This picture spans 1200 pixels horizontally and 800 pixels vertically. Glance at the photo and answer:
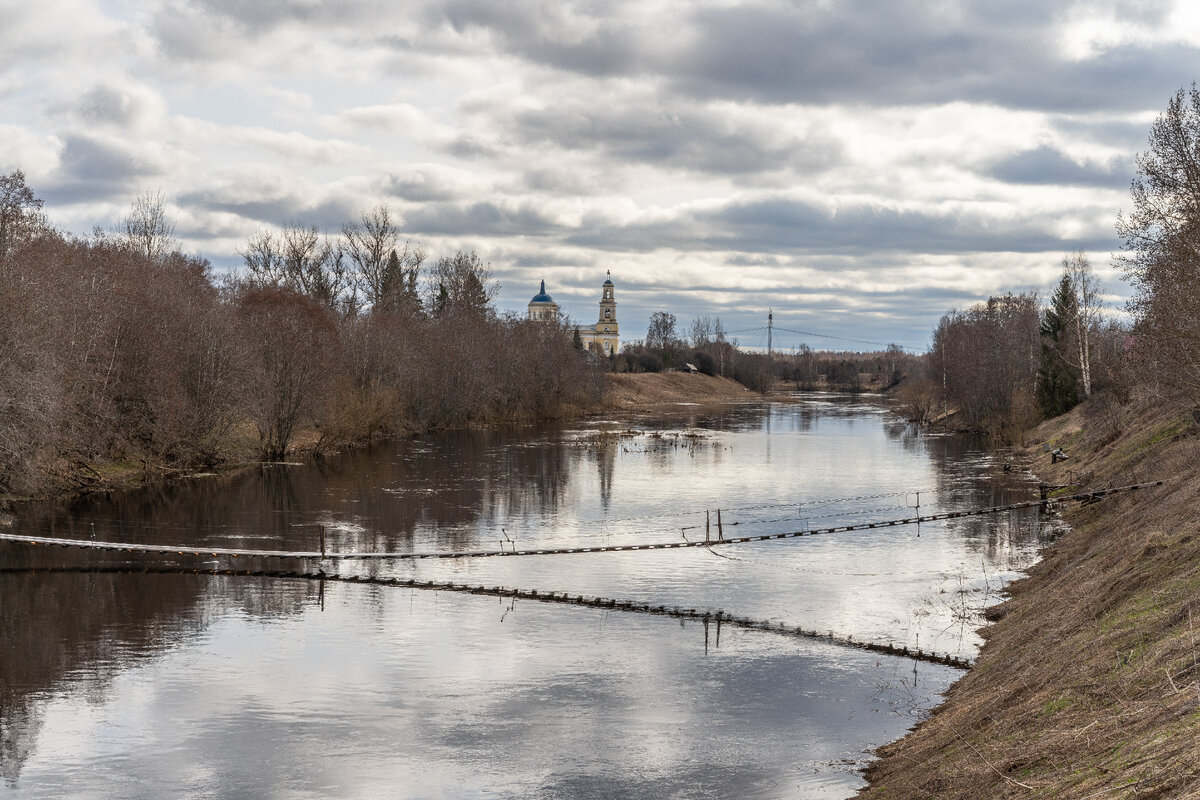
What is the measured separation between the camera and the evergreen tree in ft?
231

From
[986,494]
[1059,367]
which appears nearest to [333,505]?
[986,494]

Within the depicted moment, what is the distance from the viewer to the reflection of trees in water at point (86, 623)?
774 inches

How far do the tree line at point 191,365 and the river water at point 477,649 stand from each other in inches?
195

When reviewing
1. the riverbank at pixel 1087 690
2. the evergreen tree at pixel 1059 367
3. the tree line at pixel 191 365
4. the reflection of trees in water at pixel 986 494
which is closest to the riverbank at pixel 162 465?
the tree line at pixel 191 365

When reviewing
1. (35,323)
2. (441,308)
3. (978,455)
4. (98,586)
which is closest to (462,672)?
(98,586)

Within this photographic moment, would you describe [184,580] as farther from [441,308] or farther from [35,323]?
[441,308]

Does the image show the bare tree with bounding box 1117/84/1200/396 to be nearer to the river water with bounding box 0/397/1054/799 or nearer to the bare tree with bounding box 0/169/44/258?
the river water with bounding box 0/397/1054/799

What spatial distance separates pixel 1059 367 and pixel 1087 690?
61691 mm

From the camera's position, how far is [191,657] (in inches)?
885

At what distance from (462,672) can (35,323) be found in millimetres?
26396

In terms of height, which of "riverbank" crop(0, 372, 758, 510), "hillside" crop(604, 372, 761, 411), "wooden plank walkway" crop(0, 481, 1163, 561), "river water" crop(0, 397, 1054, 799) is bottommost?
"river water" crop(0, 397, 1054, 799)

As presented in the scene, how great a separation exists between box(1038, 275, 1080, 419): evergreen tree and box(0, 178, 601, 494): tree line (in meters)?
45.0

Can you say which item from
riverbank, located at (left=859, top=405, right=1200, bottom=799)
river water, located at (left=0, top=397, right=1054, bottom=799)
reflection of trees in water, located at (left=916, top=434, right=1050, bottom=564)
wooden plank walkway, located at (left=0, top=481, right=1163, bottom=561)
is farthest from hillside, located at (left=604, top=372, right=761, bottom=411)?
riverbank, located at (left=859, top=405, right=1200, bottom=799)

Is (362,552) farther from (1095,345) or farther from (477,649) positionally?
(1095,345)
